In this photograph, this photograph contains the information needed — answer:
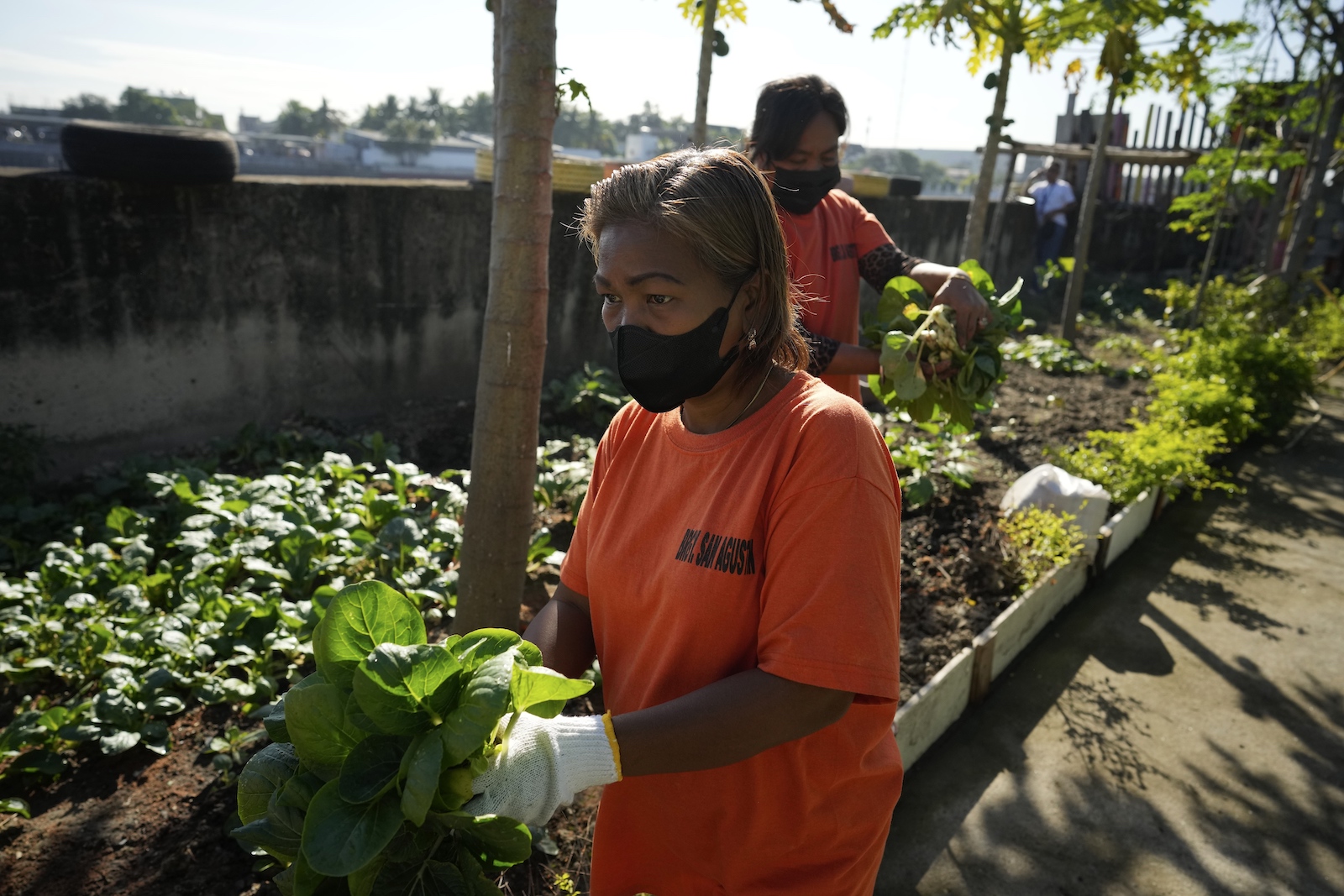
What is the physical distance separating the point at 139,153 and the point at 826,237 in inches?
170

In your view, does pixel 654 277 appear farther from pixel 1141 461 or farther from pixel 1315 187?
pixel 1315 187

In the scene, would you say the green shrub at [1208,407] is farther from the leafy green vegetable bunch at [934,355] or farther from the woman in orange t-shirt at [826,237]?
the woman in orange t-shirt at [826,237]

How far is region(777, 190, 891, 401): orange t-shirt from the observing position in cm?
298

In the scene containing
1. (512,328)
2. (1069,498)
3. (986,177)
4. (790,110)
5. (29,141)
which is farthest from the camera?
(29,141)

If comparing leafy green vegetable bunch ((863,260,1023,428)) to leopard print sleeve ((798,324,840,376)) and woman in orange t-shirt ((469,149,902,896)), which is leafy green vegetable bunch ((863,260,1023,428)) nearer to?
leopard print sleeve ((798,324,840,376))

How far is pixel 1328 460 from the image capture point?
7.43 m

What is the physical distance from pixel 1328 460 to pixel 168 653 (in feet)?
28.0

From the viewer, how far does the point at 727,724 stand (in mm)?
1309

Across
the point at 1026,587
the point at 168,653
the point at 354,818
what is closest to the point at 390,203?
the point at 168,653

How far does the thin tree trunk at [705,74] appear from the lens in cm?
516

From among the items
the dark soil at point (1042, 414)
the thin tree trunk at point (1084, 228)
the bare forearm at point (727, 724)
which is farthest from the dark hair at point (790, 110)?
the thin tree trunk at point (1084, 228)

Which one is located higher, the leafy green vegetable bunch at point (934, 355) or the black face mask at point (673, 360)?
the black face mask at point (673, 360)

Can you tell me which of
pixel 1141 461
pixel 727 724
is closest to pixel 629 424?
pixel 727 724

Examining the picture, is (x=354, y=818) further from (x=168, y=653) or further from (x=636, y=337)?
(x=168, y=653)
